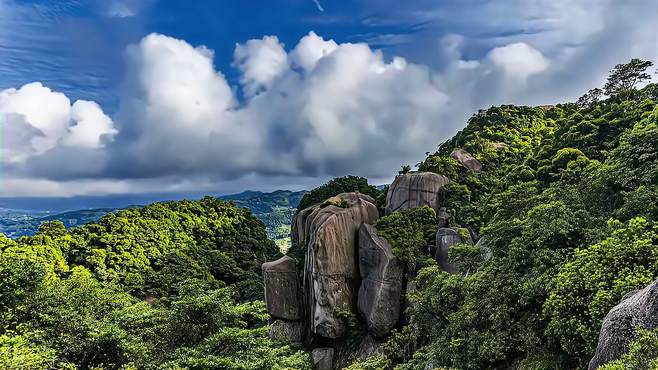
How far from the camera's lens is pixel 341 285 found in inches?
971

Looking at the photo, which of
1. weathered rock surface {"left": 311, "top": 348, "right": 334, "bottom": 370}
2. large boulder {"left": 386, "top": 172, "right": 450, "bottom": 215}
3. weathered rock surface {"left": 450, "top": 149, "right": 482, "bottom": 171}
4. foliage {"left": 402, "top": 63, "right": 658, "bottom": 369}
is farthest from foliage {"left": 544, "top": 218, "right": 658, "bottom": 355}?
weathered rock surface {"left": 450, "top": 149, "right": 482, "bottom": 171}

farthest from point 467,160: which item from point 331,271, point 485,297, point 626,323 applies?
point 626,323

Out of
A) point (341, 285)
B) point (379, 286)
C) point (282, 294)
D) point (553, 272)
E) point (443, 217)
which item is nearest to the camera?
point (553, 272)

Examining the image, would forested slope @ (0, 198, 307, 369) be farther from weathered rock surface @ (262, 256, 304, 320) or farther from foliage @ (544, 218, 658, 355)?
foliage @ (544, 218, 658, 355)

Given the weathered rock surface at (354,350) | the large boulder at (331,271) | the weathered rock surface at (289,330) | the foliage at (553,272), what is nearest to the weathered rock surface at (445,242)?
the foliage at (553,272)

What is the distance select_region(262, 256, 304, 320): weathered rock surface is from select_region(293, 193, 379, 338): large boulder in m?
1.13

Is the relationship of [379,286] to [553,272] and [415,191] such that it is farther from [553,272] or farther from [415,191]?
Answer: [553,272]

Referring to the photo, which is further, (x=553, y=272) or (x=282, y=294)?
(x=282, y=294)

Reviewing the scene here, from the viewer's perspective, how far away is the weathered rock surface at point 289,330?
87.6 feet

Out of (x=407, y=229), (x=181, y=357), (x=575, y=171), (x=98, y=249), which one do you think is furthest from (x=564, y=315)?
(x=98, y=249)

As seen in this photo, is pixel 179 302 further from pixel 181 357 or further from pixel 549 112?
pixel 549 112

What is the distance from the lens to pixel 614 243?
9.81 meters

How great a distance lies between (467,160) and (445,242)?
15191mm

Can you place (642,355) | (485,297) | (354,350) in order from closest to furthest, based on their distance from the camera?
(642,355) < (485,297) < (354,350)
